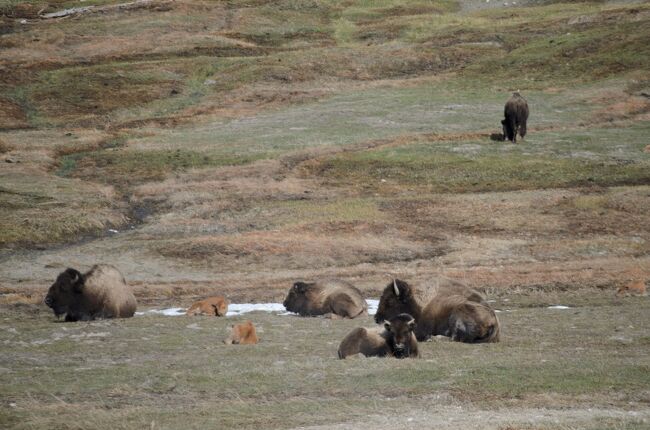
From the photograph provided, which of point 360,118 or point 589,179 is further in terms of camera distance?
point 360,118

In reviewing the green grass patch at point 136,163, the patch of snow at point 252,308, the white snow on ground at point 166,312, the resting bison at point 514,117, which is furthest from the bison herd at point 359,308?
the resting bison at point 514,117

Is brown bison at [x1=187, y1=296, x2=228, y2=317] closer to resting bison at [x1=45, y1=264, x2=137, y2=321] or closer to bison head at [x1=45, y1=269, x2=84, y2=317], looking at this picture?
resting bison at [x1=45, y1=264, x2=137, y2=321]

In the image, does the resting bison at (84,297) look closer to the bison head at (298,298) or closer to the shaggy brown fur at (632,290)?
the bison head at (298,298)

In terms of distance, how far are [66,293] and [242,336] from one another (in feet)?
18.3

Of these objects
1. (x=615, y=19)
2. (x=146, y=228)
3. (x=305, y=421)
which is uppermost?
(x=615, y=19)

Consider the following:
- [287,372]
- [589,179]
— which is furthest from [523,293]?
[589,179]

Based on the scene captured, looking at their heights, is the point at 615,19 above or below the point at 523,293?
above

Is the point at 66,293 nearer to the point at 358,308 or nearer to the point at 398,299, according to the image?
the point at 358,308

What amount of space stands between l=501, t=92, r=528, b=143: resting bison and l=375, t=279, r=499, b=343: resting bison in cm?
3433

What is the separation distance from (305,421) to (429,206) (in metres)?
29.6

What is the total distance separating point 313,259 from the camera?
120 ft

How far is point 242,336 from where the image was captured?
21281 mm

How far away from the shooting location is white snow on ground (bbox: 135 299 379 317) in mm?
26531

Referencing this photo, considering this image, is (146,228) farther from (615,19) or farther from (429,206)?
(615,19)
